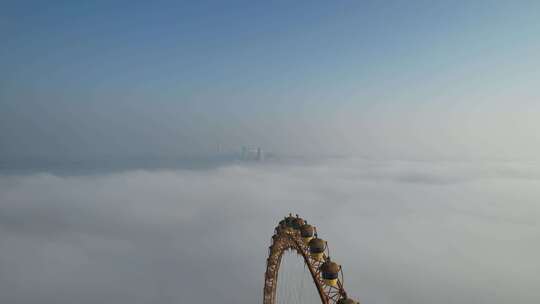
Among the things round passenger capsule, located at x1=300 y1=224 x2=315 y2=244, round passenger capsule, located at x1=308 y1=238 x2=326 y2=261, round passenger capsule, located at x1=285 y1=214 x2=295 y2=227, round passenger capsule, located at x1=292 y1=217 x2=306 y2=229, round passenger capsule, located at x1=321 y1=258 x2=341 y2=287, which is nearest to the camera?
round passenger capsule, located at x1=321 y1=258 x2=341 y2=287

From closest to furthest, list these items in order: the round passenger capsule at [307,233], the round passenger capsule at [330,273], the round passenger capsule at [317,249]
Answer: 1. the round passenger capsule at [330,273]
2. the round passenger capsule at [317,249]
3. the round passenger capsule at [307,233]

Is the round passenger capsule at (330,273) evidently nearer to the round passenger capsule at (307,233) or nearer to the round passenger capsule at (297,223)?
the round passenger capsule at (307,233)

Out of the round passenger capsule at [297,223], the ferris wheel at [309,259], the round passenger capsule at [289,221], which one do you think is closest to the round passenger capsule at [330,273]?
the ferris wheel at [309,259]

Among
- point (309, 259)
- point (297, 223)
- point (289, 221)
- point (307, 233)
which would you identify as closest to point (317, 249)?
point (309, 259)

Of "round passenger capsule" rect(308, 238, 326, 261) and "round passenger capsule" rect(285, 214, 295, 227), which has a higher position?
"round passenger capsule" rect(285, 214, 295, 227)

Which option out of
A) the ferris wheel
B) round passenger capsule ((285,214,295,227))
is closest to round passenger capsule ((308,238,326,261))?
the ferris wheel

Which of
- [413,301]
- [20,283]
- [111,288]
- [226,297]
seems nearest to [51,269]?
[20,283]

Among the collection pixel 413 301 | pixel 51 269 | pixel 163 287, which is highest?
pixel 51 269

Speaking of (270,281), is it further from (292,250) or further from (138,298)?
(138,298)

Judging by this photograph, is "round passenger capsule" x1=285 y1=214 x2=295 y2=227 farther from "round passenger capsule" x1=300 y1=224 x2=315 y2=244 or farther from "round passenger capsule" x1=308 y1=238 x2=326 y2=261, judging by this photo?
"round passenger capsule" x1=308 y1=238 x2=326 y2=261
